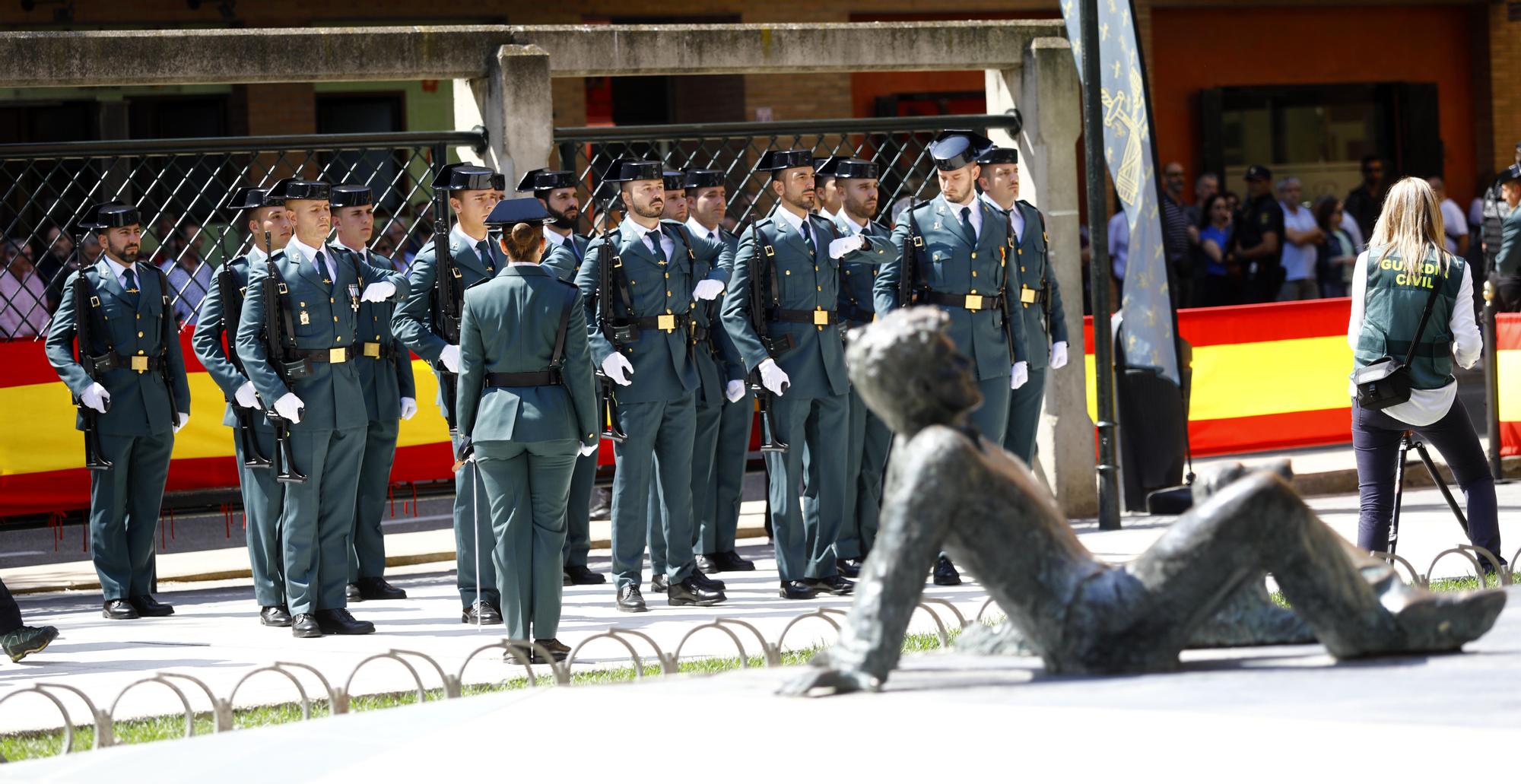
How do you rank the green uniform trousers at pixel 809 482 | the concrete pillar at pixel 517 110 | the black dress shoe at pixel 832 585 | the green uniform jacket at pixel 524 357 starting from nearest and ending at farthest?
the green uniform jacket at pixel 524 357, the green uniform trousers at pixel 809 482, the black dress shoe at pixel 832 585, the concrete pillar at pixel 517 110

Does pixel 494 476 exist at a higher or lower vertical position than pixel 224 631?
higher

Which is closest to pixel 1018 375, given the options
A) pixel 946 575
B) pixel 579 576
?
pixel 946 575

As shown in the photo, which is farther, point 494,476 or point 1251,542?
point 494,476

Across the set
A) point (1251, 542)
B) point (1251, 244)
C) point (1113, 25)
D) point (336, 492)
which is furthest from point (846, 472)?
point (1251, 244)

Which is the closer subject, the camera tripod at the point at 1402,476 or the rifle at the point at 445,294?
the camera tripod at the point at 1402,476


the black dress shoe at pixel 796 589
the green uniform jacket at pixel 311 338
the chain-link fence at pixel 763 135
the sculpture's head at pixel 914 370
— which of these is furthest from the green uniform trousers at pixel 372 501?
the sculpture's head at pixel 914 370

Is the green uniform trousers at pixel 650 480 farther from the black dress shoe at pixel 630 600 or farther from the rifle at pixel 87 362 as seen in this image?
the rifle at pixel 87 362

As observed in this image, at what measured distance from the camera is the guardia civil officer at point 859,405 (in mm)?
10539

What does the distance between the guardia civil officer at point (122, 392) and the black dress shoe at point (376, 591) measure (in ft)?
2.94

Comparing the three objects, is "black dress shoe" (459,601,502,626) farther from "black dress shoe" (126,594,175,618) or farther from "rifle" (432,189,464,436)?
"black dress shoe" (126,594,175,618)

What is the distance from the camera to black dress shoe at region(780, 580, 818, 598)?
9.99m

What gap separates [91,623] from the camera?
393 inches

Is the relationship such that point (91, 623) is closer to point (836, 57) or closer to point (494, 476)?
point (494, 476)

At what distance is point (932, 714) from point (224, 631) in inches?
222
